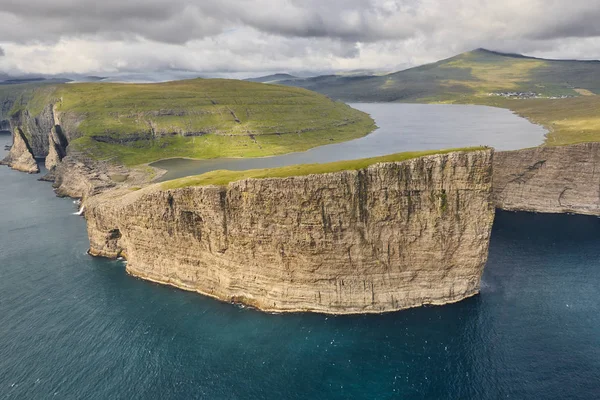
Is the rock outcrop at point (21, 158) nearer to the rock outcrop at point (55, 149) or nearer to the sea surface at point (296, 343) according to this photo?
the rock outcrop at point (55, 149)

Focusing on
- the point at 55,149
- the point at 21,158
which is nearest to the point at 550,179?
the point at 55,149

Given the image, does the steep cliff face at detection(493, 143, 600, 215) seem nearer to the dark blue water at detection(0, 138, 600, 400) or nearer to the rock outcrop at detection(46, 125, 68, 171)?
the dark blue water at detection(0, 138, 600, 400)

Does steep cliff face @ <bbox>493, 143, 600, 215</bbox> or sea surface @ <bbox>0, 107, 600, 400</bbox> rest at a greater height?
steep cliff face @ <bbox>493, 143, 600, 215</bbox>

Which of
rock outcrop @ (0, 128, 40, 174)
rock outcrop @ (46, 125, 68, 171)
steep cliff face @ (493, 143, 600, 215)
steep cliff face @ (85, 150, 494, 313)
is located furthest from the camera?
rock outcrop @ (0, 128, 40, 174)

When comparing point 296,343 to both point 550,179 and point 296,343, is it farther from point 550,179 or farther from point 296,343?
point 550,179

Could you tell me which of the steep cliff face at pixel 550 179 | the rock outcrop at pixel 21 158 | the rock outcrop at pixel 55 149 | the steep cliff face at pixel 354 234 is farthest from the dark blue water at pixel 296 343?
the rock outcrop at pixel 21 158

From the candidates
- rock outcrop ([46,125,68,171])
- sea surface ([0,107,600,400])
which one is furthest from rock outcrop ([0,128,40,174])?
sea surface ([0,107,600,400])
